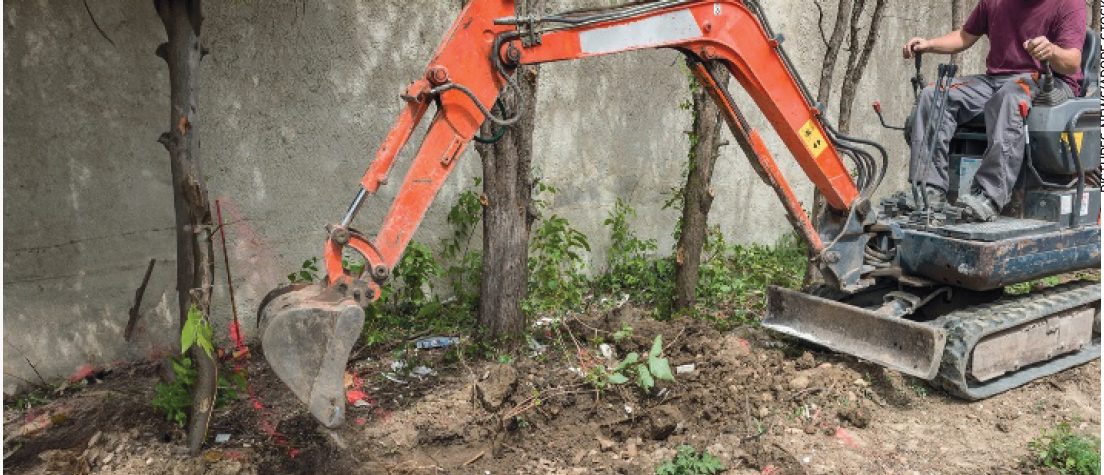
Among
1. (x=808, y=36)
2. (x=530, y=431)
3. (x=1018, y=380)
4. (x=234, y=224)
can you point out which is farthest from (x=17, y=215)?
(x=808, y=36)

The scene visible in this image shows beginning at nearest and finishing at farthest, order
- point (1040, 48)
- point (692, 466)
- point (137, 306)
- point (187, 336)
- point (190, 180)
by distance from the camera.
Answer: point (187, 336) → point (692, 466) → point (190, 180) → point (1040, 48) → point (137, 306)

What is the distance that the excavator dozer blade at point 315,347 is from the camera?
3.56 metres

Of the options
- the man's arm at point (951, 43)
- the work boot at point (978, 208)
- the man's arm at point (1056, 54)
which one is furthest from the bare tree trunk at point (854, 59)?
the man's arm at point (1056, 54)

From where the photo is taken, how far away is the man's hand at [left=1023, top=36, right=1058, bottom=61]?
510 centimetres

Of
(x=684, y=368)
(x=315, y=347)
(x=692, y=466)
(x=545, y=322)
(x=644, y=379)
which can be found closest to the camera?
(x=315, y=347)

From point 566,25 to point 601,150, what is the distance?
3380 millimetres

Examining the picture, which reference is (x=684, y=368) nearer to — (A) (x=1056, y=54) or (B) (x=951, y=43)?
(A) (x=1056, y=54)

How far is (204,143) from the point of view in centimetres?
557

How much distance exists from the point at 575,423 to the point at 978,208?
2.93 m

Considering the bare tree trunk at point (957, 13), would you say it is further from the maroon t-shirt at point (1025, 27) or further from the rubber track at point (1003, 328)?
the rubber track at point (1003, 328)

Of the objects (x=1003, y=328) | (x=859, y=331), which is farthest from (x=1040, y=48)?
(x=859, y=331)

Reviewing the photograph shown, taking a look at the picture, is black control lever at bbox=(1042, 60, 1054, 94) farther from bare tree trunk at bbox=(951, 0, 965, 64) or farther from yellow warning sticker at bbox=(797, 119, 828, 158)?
bare tree trunk at bbox=(951, 0, 965, 64)

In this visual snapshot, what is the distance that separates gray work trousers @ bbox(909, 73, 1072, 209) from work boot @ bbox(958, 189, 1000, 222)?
43 millimetres

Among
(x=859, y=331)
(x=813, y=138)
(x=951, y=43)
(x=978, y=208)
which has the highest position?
(x=951, y=43)
